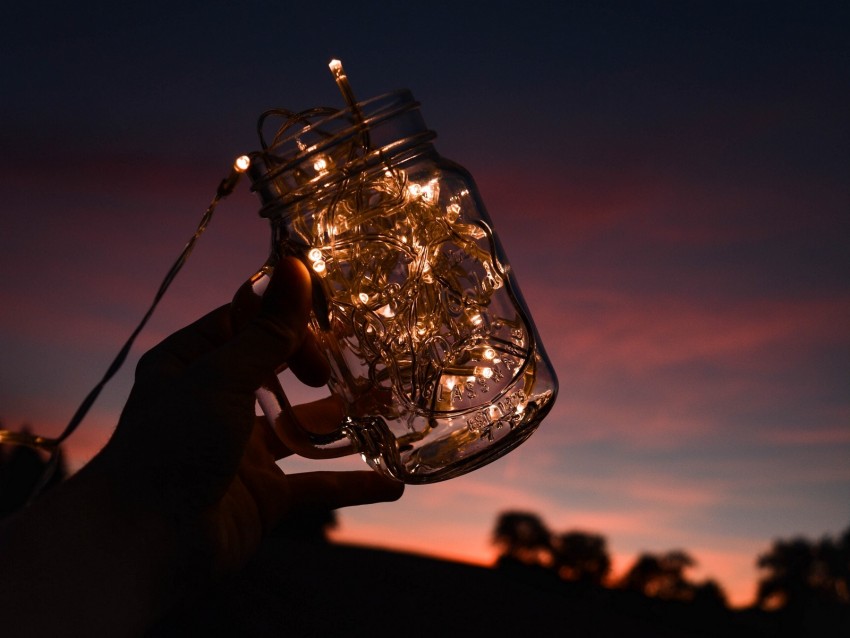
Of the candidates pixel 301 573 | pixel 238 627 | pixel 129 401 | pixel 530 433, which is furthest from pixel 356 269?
pixel 301 573

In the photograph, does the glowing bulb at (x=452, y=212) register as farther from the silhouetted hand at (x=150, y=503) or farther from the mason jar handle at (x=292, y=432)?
the mason jar handle at (x=292, y=432)

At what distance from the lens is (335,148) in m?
1.24

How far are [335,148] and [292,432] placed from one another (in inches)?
20.8

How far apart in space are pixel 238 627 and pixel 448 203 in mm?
1126

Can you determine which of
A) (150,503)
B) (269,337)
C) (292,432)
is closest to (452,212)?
(269,337)

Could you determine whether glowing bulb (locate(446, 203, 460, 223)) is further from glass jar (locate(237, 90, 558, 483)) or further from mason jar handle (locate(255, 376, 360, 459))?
mason jar handle (locate(255, 376, 360, 459))

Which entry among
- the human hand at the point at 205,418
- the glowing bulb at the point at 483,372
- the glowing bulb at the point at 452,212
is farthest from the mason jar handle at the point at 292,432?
the glowing bulb at the point at 452,212

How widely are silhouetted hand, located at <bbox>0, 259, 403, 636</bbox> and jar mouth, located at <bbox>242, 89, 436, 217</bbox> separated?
13 cm

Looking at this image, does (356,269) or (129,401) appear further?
(129,401)

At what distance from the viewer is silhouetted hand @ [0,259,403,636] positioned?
1251 mm

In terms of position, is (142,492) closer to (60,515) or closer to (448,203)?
(60,515)

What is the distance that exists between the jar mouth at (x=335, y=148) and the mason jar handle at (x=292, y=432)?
0.35 metres

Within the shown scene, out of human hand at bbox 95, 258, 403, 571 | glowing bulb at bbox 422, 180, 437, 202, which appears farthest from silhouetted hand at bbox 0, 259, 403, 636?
glowing bulb at bbox 422, 180, 437, 202

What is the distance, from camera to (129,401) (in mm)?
1415
